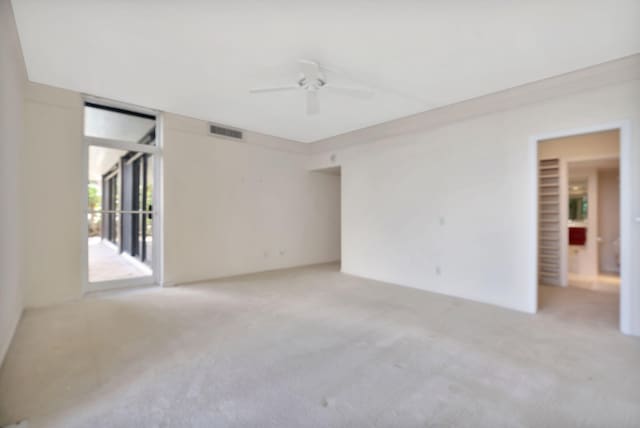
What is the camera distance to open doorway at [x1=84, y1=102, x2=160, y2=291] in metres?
4.16

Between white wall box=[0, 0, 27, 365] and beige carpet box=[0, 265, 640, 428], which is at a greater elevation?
white wall box=[0, 0, 27, 365]

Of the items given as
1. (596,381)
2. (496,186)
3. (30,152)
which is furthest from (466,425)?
(30,152)

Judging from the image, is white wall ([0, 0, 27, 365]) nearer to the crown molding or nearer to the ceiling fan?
the ceiling fan

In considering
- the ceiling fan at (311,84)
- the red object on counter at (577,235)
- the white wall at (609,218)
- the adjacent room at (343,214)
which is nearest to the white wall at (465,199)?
the adjacent room at (343,214)

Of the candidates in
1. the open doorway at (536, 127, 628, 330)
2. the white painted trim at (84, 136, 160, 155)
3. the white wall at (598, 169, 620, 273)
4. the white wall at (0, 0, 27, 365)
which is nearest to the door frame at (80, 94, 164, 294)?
the white painted trim at (84, 136, 160, 155)

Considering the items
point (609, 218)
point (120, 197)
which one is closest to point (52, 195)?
point (120, 197)

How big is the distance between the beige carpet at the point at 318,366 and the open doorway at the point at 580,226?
26cm

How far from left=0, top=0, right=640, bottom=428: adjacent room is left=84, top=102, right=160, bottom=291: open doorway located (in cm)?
4

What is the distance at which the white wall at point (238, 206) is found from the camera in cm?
475

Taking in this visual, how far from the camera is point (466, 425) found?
1640 millimetres

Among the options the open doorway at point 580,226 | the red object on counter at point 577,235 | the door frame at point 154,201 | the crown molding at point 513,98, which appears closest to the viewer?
the crown molding at point 513,98

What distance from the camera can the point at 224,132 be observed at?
5.24 m

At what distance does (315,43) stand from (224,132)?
309 centimetres

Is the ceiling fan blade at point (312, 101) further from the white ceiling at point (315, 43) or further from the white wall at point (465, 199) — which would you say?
the white wall at point (465, 199)
